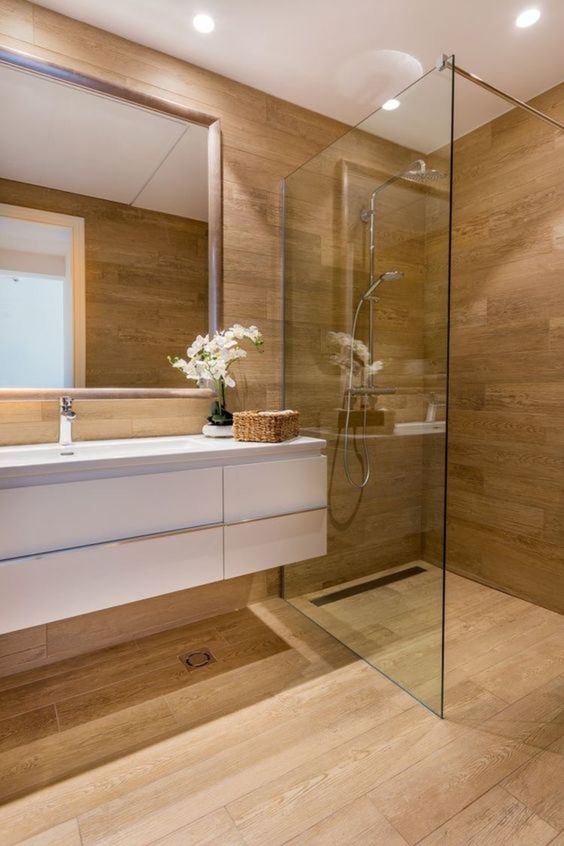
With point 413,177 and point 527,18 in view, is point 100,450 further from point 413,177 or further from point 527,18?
point 527,18

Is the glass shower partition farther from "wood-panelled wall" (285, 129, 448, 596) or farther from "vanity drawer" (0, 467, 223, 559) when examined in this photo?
"vanity drawer" (0, 467, 223, 559)

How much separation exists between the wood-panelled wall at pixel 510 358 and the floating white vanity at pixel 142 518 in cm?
114

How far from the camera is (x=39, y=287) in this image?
5.85ft

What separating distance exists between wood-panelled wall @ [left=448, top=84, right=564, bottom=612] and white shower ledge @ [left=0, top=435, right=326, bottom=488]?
1148 mm

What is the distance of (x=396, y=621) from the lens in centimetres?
179

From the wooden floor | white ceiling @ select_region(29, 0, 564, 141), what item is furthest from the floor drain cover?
white ceiling @ select_region(29, 0, 564, 141)

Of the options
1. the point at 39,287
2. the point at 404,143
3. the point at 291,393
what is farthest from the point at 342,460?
the point at 39,287

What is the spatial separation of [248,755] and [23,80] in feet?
8.13

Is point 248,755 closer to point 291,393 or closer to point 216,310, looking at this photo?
point 291,393

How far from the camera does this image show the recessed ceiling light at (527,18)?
181cm

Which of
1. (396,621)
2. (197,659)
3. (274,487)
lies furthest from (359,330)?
(197,659)

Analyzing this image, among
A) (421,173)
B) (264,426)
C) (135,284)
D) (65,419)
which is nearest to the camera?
(421,173)

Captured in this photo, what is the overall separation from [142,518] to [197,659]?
0.78 m

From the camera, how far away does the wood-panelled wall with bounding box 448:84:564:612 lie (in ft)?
7.35
